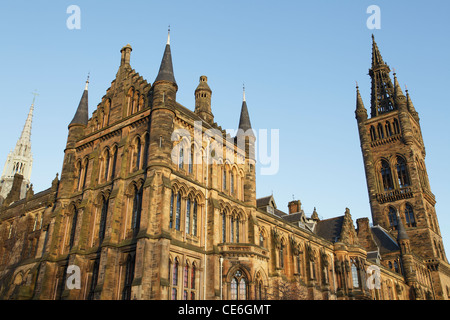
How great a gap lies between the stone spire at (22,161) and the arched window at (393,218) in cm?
9985

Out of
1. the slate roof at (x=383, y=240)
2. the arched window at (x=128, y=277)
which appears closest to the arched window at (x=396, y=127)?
the slate roof at (x=383, y=240)

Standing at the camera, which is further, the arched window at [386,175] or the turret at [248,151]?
the arched window at [386,175]

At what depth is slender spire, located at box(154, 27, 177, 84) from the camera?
32062 mm

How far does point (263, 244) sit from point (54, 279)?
1928 cm

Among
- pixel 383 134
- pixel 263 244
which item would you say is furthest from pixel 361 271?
pixel 383 134

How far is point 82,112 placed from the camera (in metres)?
38.2

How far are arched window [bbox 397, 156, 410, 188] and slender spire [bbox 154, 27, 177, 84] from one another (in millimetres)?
60920

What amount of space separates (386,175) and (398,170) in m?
2.45

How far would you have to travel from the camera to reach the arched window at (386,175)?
8129cm

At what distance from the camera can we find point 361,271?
162 feet

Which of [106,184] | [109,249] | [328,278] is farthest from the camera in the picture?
[328,278]

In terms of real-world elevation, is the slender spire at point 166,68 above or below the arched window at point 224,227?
above

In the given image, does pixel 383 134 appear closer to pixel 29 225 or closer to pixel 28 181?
pixel 29 225

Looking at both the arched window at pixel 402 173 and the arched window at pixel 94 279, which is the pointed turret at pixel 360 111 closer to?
the arched window at pixel 402 173
